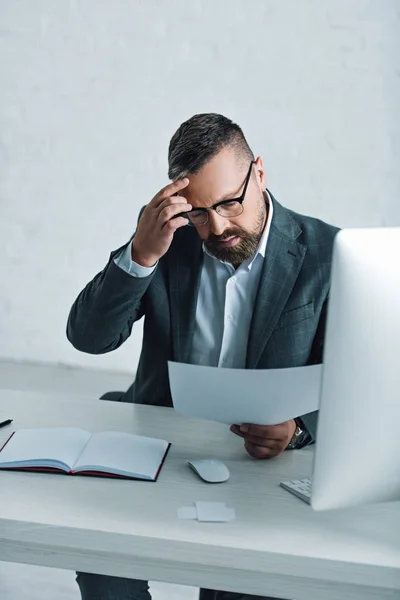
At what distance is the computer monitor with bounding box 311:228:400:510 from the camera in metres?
0.94

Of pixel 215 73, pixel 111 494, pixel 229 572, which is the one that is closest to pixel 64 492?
pixel 111 494

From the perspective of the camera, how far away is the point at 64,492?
118 centimetres

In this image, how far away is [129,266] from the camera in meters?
1.55

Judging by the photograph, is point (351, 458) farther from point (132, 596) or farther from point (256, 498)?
point (132, 596)

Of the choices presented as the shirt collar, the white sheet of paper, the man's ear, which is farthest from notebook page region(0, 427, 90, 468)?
the man's ear

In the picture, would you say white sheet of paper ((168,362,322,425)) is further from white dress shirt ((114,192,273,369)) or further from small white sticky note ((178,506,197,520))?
white dress shirt ((114,192,273,369))

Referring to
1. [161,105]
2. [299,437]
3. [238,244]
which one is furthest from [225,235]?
[161,105]

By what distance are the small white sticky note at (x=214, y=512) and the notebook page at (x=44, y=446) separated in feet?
0.83

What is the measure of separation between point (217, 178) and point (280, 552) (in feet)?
2.65

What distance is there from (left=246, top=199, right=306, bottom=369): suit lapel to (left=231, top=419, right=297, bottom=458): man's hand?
29 centimetres

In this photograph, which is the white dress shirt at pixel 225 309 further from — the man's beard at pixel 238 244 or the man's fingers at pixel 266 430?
the man's fingers at pixel 266 430

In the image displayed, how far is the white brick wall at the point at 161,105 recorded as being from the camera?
3.18m

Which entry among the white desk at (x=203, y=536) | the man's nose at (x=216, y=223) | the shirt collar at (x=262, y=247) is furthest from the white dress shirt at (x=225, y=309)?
the white desk at (x=203, y=536)

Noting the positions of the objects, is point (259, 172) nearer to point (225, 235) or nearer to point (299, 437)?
point (225, 235)
